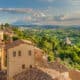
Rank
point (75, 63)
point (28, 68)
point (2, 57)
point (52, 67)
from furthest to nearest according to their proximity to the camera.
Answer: point (75, 63) < point (2, 57) < point (52, 67) < point (28, 68)

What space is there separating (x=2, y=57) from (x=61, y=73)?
8377mm

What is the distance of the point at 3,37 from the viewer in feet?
156

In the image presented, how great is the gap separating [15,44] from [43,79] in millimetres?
3540

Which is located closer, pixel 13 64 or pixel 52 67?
pixel 13 64

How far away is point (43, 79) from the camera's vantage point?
24703 millimetres

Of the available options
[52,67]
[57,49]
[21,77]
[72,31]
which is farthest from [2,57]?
[72,31]

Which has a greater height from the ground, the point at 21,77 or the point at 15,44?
the point at 15,44

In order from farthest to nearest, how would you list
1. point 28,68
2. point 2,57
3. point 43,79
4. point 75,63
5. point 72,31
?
point 72,31 < point 75,63 < point 2,57 < point 28,68 < point 43,79

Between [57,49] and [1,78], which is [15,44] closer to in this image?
[1,78]

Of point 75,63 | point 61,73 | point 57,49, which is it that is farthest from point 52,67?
point 57,49

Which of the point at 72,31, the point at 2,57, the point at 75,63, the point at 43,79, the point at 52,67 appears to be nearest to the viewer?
the point at 43,79

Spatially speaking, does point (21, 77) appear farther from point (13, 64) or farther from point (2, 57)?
point (2, 57)

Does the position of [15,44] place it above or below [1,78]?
above

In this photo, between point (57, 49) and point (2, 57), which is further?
point (57, 49)
